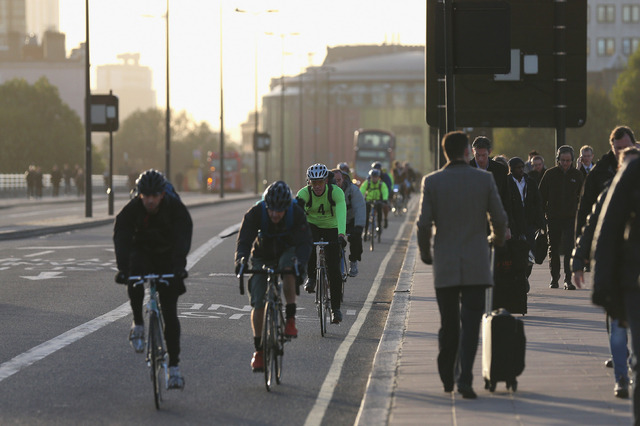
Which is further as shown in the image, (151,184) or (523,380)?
(523,380)

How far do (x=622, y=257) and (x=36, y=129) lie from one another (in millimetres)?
102505

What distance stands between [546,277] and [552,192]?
2201 millimetres

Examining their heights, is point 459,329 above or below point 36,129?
below

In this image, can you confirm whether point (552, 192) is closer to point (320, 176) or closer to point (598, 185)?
point (320, 176)

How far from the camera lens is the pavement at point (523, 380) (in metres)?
7.95

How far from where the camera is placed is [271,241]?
10227mm

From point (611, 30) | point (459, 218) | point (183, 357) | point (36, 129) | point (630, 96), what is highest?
point (611, 30)

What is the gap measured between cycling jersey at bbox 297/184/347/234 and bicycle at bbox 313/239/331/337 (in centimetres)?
20

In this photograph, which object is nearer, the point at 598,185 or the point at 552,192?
the point at 598,185

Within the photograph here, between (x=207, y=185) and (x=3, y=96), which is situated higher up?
(x=3, y=96)

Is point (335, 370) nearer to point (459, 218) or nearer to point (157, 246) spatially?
point (157, 246)

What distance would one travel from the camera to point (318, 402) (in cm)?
934

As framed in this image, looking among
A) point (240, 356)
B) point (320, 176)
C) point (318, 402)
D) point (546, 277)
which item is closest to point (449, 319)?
point (318, 402)

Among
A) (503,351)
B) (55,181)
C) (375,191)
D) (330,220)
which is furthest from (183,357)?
(55,181)
